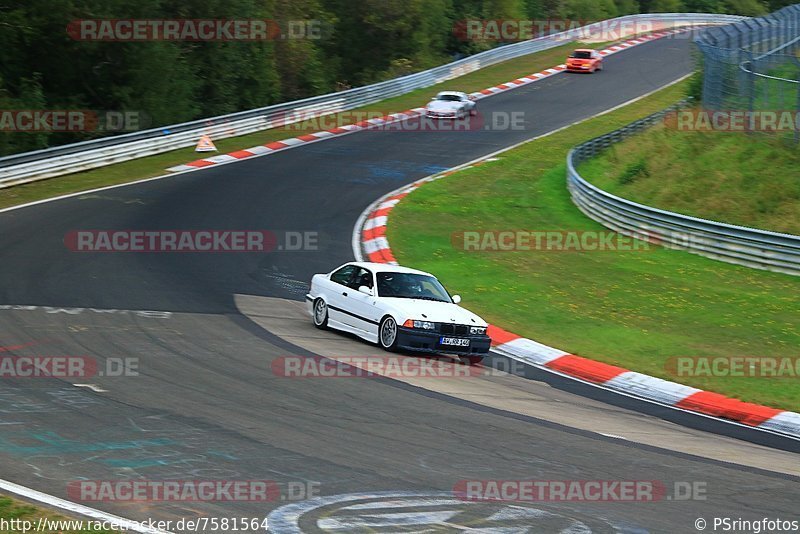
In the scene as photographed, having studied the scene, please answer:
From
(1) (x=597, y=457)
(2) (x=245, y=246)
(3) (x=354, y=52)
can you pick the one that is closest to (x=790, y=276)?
(2) (x=245, y=246)

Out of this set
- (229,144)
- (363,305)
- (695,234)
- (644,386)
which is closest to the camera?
(644,386)

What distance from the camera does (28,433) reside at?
370 inches

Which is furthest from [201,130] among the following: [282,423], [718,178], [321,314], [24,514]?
[24,514]

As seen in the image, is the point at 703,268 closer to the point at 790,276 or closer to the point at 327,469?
the point at 790,276

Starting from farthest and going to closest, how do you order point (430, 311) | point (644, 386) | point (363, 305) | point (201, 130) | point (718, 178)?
point (201, 130) < point (718, 178) < point (363, 305) < point (430, 311) < point (644, 386)

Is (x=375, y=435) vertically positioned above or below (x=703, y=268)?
above

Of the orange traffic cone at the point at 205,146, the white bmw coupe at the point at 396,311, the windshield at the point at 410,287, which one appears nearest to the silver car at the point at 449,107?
the orange traffic cone at the point at 205,146

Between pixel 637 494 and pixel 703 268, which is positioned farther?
pixel 703 268

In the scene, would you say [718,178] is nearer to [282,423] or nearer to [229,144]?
[229,144]

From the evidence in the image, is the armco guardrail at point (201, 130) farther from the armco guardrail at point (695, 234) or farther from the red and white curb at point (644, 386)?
the red and white curb at point (644, 386)

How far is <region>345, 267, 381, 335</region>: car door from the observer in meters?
15.1

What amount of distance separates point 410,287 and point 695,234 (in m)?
9.40

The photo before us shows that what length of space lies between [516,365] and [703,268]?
8244mm

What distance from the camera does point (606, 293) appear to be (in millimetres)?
19312
